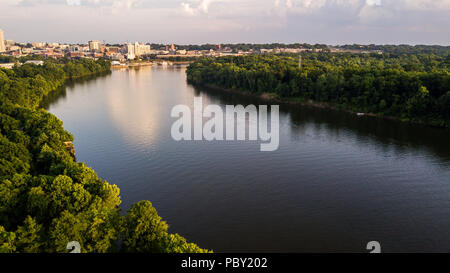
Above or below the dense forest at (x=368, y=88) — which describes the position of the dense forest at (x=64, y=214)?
below

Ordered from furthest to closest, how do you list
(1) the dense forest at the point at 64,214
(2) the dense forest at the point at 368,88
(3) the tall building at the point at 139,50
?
1. (3) the tall building at the point at 139,50
2. (2) the dense forest at the point at 368,88
3. (1) the dense forest at the point at 64,214

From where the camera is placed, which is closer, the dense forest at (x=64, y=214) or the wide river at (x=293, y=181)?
the dense forest at (x=64, y=214)

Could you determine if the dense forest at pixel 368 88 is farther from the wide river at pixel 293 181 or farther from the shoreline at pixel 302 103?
the wide river at pixel 293 181

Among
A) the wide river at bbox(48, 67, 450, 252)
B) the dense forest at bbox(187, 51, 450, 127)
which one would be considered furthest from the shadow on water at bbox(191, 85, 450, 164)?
the dense forest at bbox(187, 51, 450, 127)

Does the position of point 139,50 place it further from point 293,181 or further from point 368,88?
point 293,181

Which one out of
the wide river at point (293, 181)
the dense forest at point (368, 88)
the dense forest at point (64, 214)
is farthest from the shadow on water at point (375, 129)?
the dense forest at point (64, 214)

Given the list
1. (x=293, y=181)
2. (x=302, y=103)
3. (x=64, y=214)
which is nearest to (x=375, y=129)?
(x=302, y=103)
